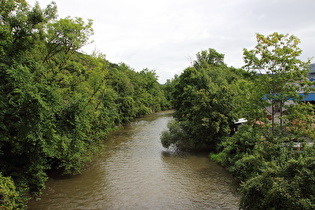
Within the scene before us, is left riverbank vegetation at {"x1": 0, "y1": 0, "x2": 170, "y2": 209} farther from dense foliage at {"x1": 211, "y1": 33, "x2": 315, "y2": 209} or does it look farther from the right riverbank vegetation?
dense foliage at {"x1": 211, "y1": 33, "x2": 315, "y2": 209}

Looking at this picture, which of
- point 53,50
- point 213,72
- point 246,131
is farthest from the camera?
point 213,72

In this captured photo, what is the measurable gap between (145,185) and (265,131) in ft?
28.2

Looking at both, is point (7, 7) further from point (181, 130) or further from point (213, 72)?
point (213, 72)

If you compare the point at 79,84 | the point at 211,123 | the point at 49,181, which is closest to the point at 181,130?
the point at 211,123

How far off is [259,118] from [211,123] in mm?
7906

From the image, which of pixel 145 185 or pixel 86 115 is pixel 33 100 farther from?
pixel 145 185

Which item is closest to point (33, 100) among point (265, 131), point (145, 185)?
point (145, 185)

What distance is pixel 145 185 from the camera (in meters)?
16.2

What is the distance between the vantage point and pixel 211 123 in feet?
72.6

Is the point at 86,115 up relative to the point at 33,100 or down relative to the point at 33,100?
down

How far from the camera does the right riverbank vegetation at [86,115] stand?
8984 millimetres

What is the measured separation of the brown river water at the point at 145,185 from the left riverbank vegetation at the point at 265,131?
5.32ft

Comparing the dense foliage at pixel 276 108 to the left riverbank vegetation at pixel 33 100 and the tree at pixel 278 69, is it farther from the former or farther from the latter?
the left riverbank vegetation at pixel 33 100

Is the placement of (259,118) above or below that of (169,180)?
above
